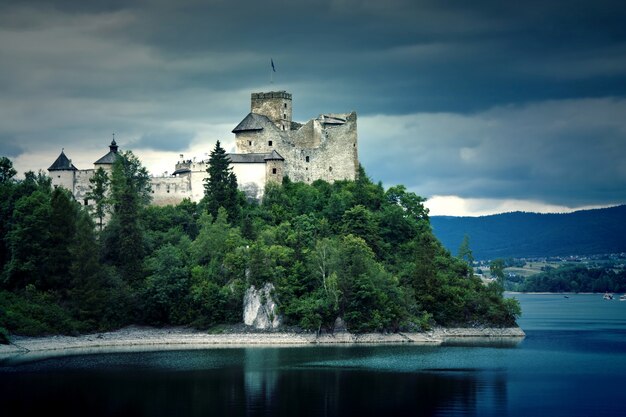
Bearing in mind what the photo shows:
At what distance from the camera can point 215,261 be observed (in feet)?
268

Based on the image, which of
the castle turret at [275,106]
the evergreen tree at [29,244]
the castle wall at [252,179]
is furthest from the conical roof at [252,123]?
the evergreen tree at [29,244]

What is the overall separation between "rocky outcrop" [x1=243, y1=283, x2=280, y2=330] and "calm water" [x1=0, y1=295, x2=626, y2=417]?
18.5ft

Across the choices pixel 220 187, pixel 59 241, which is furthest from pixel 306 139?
pixel 59 241

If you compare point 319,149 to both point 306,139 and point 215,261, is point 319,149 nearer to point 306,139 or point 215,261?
point 306,139

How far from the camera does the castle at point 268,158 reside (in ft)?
295

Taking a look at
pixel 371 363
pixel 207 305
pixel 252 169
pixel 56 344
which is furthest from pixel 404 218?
pixel 56 344

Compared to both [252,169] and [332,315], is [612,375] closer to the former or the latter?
[332,315]

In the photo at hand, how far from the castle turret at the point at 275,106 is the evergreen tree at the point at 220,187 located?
9.94 metres

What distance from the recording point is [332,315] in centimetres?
7731

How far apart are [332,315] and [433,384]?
2281 cm

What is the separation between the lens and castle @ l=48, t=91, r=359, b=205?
90.0m

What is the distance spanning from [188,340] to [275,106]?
2823 centimetres

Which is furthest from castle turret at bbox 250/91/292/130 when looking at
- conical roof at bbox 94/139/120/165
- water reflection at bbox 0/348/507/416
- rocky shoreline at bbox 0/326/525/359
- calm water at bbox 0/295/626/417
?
water reflection at bbox 0/348/507/416

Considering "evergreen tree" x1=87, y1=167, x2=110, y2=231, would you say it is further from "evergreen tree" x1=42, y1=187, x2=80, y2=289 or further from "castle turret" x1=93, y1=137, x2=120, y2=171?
"evergreen tree" x1=42, y1=187, x2=80, y2=289
